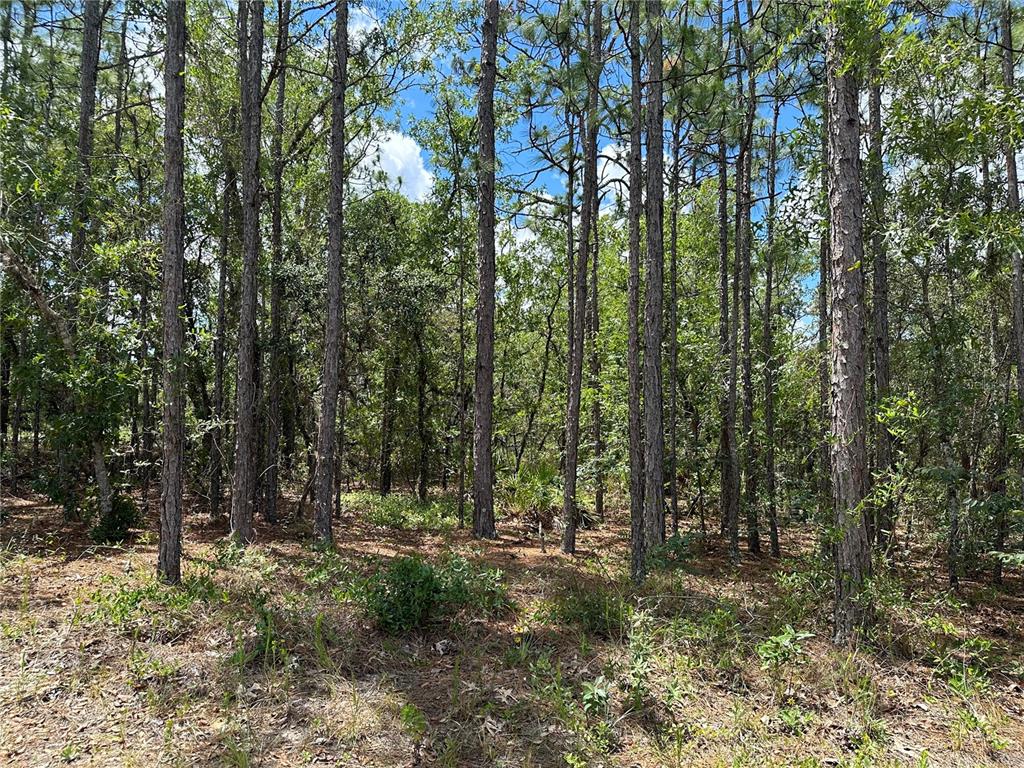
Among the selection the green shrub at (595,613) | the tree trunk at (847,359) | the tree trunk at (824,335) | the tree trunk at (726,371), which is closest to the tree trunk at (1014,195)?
the tree trunk at (824,335)

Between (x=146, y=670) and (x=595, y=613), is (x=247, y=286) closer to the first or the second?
(x=146, y=670)

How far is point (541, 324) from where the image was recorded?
1995cm

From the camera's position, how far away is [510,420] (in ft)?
61.9

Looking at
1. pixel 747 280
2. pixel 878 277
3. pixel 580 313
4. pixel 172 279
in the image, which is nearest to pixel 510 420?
pixel 580 313

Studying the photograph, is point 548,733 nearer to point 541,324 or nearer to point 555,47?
point 555,47

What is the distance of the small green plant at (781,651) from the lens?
4727 mm

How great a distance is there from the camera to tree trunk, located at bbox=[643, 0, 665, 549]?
26.4 feet

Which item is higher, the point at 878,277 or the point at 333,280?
the point at 333,280

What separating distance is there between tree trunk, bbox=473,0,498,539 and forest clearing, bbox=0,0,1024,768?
0.26 ft

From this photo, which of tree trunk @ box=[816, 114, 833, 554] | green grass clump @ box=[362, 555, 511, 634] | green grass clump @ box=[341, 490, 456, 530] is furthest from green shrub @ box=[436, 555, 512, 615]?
green grass clump @ box=[341, 490, 456, 530]

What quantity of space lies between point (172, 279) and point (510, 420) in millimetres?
13473

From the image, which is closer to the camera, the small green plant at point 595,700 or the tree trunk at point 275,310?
the small green plant at point 595,700

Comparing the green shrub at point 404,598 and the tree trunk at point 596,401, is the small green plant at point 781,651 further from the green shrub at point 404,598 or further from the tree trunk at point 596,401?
the tree trunk at point 596,401

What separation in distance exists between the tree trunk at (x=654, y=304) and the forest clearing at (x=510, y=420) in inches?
2.6
